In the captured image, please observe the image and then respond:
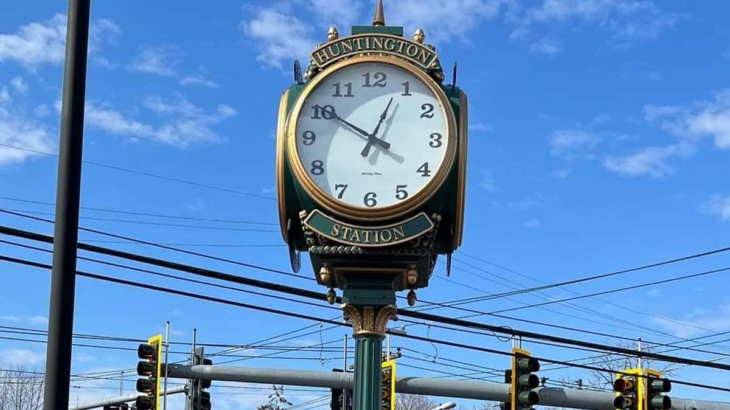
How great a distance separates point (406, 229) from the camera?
701 cm

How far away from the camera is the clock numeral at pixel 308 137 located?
721 cm

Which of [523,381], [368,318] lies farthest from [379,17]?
[523,381]

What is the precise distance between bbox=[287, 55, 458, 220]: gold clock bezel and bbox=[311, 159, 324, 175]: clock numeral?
0.07 metres

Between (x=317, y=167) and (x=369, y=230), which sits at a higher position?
(x=317, y=167)

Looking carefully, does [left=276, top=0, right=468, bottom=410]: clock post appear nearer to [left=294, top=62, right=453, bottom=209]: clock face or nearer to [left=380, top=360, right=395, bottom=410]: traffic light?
[left=294, top=62, right=453, bottom=209]: clock face

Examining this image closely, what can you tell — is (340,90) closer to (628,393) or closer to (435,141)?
(435,141)

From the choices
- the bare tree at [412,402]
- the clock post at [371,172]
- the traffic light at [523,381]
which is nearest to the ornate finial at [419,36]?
the clock post at [371,172]

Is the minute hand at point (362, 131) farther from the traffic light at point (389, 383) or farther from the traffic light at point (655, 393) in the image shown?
the traffic light at point (655, 393)

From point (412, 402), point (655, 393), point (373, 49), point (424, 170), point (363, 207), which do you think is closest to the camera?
point (363, 207)

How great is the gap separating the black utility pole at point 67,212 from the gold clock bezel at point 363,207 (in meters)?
1.43

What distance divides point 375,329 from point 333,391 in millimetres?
12420

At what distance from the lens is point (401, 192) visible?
7.09 metres

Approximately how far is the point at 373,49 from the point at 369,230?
114cm

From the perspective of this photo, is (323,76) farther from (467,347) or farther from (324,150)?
(467,347)
